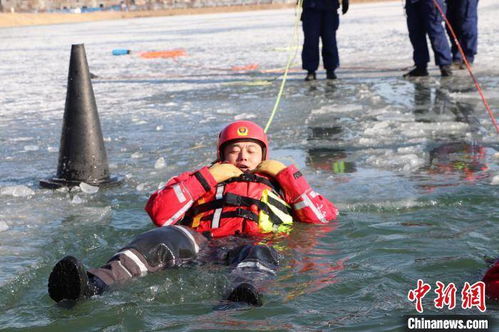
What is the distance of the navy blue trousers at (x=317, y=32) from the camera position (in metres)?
12.6

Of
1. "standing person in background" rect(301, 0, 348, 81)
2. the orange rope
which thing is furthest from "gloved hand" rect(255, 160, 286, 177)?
the orange rope

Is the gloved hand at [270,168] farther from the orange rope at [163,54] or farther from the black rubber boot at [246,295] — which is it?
the orange rope at [163,54]

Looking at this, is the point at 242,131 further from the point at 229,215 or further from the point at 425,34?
the point at 425,34

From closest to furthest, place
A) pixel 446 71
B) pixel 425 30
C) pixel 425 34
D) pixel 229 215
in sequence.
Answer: pixel 229 215 → pixel 425 30 → pixel 425 34 → pixel 446 71

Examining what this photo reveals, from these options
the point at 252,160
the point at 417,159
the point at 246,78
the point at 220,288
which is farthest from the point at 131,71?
the point at 220,288

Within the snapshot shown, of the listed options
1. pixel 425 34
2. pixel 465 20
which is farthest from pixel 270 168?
pixel 465 20

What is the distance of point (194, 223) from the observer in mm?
5035

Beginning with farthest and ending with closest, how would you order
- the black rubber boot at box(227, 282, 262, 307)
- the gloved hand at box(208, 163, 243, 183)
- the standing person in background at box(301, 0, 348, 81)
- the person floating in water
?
the standing person in background at box(301, 0, 348, 81), the gloved hand at box(208, 163, 243, 183), the person floating in water, the black rubber boot at box(227, 282, 262, 307)

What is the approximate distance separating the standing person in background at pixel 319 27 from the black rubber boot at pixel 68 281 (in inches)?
367

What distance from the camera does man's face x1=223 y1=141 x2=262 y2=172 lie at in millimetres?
5379

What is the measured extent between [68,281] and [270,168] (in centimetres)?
193

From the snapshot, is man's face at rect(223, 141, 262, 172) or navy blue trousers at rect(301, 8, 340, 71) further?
navy blue trousers at rect(301, 8, 340, 71)

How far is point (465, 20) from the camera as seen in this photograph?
1269cm

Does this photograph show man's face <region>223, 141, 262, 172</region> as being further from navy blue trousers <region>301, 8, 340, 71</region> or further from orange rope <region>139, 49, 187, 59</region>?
orange rope <region>139, 49, 187, 59</region>
